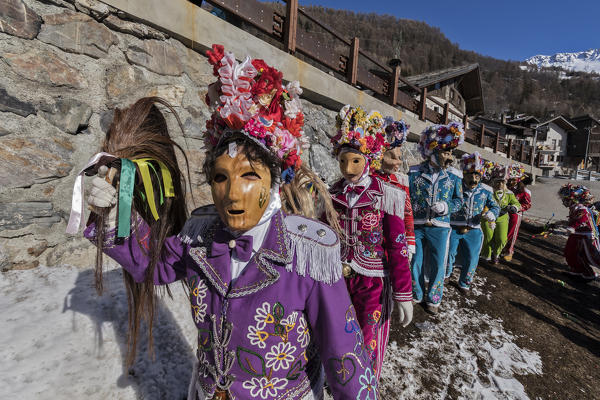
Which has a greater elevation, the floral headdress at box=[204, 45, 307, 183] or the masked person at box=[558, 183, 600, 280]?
the floral headdress at box=[204, 45, 307, 183]

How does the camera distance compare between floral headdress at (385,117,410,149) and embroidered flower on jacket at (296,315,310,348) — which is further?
floral headdress at (385,117,410,149)

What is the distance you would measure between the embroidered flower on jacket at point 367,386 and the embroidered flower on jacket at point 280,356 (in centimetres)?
29

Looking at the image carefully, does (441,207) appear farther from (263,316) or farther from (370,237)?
(263,316)

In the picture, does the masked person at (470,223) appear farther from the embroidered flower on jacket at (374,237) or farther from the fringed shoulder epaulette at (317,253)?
the fringed shoulder epaulette at (317,253)

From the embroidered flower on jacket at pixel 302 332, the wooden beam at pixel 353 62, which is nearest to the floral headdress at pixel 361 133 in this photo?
the embroidered flower on jacket at pixel 302 332

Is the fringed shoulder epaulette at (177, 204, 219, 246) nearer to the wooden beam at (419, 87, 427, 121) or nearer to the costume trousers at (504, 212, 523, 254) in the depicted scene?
the costume trousers at (504, 212, 523, 254)

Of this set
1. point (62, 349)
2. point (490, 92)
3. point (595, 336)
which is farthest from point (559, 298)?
point (490, 92)

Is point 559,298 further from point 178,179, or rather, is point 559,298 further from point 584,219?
point 178,179

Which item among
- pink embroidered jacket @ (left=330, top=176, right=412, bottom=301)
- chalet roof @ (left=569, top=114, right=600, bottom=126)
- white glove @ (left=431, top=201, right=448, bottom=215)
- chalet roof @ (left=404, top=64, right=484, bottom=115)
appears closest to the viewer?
pink embroidered jacket @ (left=330, top=176, right=412, bottom=301)

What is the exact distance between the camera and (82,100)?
2.38 m

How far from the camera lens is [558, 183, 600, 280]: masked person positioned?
20.9 feet

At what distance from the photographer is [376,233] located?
2467 millimetres

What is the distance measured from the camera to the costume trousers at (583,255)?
632cm

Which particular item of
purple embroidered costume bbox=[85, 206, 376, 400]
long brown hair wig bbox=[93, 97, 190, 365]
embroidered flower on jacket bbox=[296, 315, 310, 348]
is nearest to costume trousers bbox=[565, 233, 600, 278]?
purple embroidered costume bbox=[85, 206, 376, 400]
